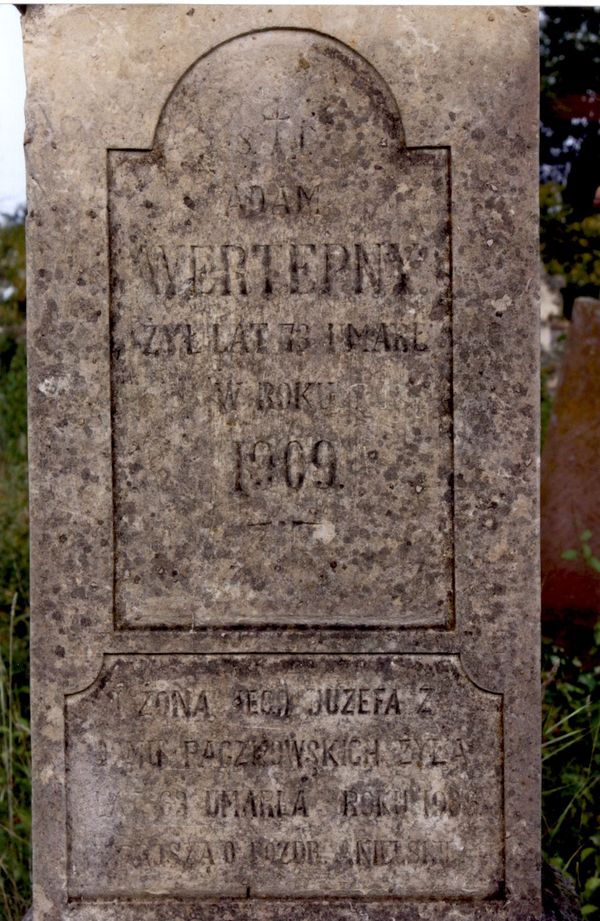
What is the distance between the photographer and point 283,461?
242 centimetres

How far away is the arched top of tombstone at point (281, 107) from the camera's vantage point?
7.71 feet

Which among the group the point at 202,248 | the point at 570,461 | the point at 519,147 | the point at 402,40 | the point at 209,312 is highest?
the point at 402,40

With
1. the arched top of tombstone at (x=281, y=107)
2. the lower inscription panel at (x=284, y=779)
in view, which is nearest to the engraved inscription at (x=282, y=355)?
the arched top of tombstone at (x=281, y=107)

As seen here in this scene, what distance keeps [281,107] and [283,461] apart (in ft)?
2.78

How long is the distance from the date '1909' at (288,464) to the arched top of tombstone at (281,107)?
0.68 m

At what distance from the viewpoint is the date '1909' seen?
7.93ft

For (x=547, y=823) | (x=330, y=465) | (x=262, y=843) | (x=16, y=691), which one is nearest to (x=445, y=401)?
(x=330, y=465)

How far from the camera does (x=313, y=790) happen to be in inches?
96.5

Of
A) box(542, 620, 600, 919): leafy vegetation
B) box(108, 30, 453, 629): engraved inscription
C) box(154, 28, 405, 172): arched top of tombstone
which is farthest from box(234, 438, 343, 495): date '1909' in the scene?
box(542, 620, 600, 919): leafy vegetation

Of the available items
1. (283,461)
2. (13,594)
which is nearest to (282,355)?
(283,461)

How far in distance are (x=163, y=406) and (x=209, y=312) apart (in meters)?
0.25

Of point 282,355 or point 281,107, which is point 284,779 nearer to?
point 282,355

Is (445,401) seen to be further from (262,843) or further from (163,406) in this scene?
(262,843)

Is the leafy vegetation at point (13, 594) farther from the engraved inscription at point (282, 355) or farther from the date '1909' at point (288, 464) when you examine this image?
the date '1909' at point (288, 464)
